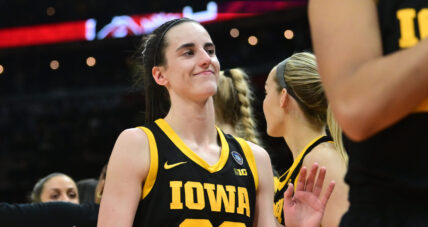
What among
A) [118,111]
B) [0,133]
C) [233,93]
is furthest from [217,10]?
[233,93]

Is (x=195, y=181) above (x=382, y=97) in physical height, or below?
below

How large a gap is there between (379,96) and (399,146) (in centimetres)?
17

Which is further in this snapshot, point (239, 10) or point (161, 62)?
point (239, 10)

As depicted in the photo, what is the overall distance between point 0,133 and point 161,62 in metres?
16.2

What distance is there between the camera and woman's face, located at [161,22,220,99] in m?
2.83

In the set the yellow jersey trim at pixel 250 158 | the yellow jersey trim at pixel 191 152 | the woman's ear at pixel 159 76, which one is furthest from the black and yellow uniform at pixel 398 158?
the woman's ear at pixel 159 76

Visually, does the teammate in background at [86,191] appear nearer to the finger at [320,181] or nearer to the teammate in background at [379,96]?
the finger at [320,181]

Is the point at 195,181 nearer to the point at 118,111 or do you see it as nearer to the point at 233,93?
the point at 233,93

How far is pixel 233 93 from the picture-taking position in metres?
4.32

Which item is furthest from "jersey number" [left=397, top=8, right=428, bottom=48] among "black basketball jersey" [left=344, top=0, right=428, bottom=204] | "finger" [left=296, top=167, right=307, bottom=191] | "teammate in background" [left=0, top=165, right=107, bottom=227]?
"teammate in background" [left=0, top=165, right=107, bottom=227]

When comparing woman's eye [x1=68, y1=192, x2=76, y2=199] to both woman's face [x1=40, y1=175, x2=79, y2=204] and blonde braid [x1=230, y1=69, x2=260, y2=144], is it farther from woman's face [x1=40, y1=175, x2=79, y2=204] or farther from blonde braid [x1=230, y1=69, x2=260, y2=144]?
blonde braid [x1=230, y1=69, x2=260, y2=144]

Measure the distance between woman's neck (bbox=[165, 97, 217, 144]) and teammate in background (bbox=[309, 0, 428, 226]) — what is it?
1.69m

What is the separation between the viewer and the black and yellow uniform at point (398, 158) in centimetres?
112

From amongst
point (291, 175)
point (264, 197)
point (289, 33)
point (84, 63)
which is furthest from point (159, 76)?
point (84, 63)
